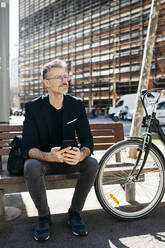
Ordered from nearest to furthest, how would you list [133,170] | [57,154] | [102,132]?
[57,154]
[133,170]
[102,132]

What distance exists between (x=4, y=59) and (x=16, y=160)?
224cm

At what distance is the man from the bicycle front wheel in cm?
22

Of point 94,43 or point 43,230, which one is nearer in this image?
point 43,230

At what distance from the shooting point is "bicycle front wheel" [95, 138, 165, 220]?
9.35 ft

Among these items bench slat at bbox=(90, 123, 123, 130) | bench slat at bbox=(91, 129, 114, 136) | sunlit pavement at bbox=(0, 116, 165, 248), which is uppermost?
bench slat at bbox=(90, 123, 123, 130)

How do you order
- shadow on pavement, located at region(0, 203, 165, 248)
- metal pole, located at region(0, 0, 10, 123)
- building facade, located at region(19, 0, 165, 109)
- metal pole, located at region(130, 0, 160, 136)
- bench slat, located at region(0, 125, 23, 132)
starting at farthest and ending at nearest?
building facade, located at region(19, 0, 165, 109), metal pole, located at region(130, 0, 160, 136), metal pole, located at region(0, 0, 10, 123), bench slat, located at region(0, 125, 23, 132), shadow on pavement, located at region(0, 203, 165, 248)

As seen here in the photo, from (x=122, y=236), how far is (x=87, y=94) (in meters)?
54.7

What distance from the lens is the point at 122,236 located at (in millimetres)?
2623

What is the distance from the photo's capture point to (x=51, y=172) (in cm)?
276

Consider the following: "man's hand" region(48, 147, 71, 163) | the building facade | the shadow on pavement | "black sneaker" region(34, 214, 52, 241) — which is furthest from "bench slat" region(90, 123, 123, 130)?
the building facade

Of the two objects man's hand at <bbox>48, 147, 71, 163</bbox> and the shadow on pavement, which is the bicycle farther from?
man's hand at <bbox>48, 147, 71, 163</bbox>

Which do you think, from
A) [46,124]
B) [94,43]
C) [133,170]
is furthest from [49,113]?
[94,43]

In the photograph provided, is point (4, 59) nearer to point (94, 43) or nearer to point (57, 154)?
point (57, 154)

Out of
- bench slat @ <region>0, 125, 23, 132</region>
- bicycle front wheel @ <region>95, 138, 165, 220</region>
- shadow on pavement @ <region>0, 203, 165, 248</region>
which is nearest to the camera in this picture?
shadow on pavement @ <region>0, 203, 165, 248</region>
